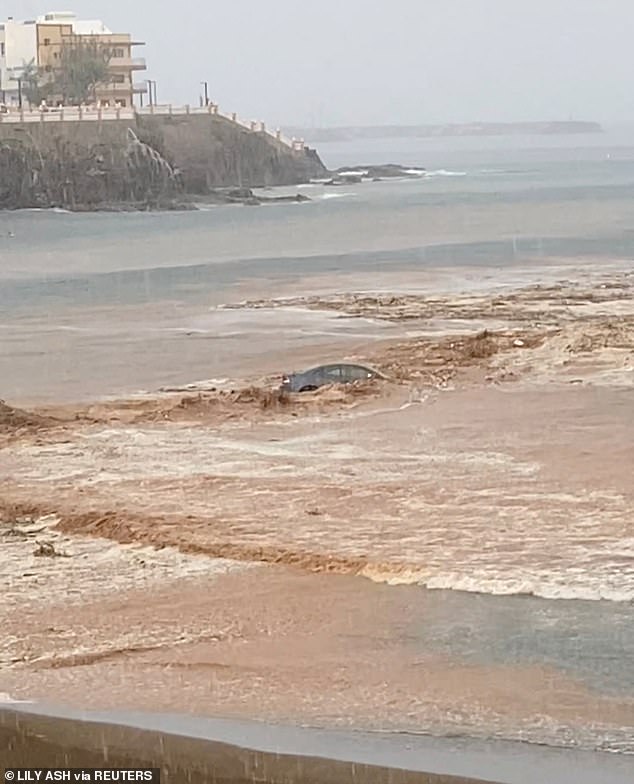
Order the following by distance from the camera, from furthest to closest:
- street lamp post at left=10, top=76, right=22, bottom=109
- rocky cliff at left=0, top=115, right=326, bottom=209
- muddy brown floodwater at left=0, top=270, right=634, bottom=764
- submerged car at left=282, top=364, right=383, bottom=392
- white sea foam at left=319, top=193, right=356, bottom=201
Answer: street lamp post at left=10, top=76, right=22, bottom=109, white sea foam at left=319, top=193, right=356, bottom=201, rocky cliff at left=0, top=115, right=326, bottom=209, submerged car at left=282, top=364, right=383, bottom=392, muddy brown floodwater at left=0, top=270, right=634, bottom=764

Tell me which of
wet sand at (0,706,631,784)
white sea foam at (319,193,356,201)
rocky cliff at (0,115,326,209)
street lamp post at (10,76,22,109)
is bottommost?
white sea foam at (319,193,356,201)

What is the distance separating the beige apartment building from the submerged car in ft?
325

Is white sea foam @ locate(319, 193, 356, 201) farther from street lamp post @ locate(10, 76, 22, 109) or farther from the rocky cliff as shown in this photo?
street lamp post @ locate(10, 76, 22, 109)

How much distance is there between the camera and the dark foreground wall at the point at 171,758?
7.65 metres

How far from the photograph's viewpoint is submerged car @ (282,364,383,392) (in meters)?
21.8

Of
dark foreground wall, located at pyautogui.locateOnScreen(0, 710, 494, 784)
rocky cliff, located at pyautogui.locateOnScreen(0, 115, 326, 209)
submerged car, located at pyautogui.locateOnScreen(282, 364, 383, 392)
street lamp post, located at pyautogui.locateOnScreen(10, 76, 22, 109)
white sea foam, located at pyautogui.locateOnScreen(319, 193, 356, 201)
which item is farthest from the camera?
street lamp post, located at pyautogui.locateOnScreen(10, 76, 22, 109)

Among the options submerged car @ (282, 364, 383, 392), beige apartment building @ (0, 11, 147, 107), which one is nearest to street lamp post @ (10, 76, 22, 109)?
beige apartment building @ (0, 11, 147, 107)

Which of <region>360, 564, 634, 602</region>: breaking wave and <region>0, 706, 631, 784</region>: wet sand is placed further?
<region>360, 564, 634, 602</region>: breaking wave

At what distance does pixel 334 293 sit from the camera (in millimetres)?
39062

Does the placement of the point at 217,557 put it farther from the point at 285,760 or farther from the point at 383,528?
the point at 285,760

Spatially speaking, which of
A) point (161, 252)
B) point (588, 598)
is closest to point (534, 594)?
point (588, 598)

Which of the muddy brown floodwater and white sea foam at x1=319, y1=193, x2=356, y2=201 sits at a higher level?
the muddy brown floodwater

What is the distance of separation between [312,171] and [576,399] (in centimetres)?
11600

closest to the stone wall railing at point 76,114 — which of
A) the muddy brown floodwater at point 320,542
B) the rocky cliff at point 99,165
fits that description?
the rocky cliff at point 99,165
